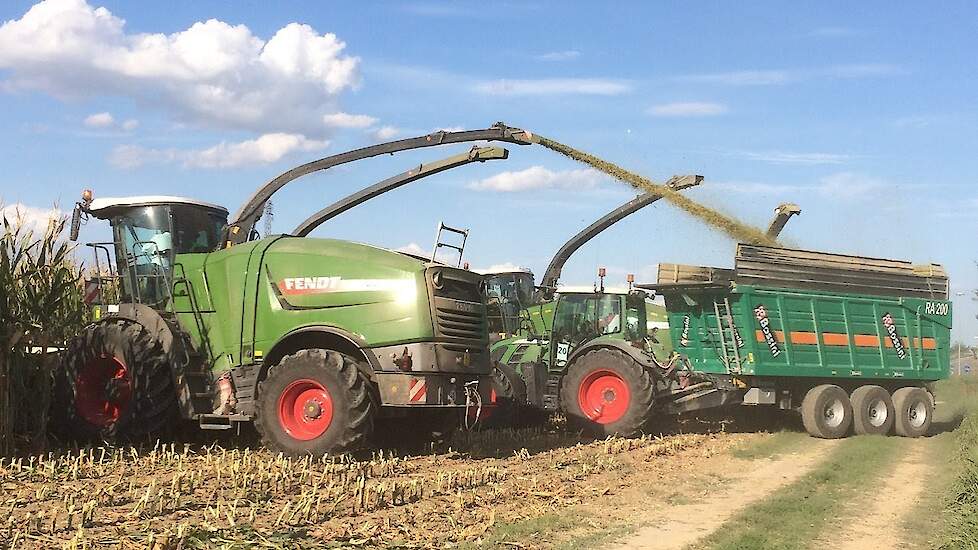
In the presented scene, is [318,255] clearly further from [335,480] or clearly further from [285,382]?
[335,480]

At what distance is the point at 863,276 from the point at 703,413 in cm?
333

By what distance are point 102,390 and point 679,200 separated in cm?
873

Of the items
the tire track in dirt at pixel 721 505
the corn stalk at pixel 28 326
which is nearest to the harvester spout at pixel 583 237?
the tire track in dirt at pixel 721 505

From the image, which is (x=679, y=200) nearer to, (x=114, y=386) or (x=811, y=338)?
(x=811, y=338)

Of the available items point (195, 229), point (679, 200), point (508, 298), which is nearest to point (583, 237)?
point (508, 298)

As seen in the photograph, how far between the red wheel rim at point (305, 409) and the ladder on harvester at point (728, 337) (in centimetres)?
656

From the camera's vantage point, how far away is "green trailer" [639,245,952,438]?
13.7 meters

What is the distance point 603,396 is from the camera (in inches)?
535

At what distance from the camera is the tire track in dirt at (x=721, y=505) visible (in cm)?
708

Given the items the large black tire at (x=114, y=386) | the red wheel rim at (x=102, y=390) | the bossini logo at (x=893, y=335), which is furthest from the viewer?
the bossini logo at (x=893, y=335)

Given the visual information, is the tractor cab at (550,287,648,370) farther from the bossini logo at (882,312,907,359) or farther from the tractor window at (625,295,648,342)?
the bossini logo at (882,312,907,359)

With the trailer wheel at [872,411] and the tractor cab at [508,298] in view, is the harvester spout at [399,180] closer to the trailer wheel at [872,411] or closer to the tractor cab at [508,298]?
the tractor cab at [508,298]

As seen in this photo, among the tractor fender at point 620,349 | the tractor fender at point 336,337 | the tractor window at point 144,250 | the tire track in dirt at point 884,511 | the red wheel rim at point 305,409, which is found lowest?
the tire track in dirt at point 884,511

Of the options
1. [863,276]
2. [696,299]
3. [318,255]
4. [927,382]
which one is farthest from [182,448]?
[927,382]
